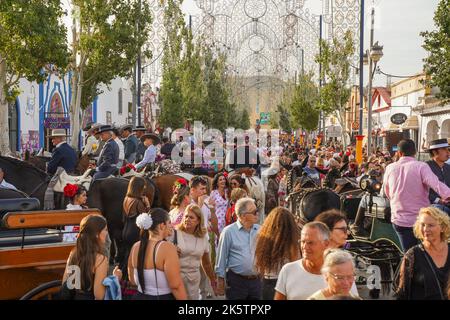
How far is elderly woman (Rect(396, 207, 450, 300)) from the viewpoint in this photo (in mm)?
5625

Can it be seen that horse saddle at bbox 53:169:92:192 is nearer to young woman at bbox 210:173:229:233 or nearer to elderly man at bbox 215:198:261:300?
young woman at bbox 210:173:229:233

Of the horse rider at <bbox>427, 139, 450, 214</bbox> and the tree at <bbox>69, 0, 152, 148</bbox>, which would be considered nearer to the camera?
the horse rider at <bbox>427, 139, 450, 214</bbox>

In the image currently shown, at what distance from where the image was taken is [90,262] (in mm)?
5734

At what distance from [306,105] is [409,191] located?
56.0 m

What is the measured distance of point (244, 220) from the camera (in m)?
7.05

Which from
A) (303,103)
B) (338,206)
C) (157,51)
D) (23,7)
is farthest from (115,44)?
(303,103)

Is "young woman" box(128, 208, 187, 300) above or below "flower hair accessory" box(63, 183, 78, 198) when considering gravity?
below

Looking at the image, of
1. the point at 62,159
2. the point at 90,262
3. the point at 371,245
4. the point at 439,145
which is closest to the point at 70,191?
the point at 62,159

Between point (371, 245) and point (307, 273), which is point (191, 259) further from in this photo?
point (371, 245)

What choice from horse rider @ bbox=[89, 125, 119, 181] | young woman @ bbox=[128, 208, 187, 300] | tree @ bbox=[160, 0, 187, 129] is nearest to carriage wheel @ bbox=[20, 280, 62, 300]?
young woman @ bbox=[128, 208, 187, 300]

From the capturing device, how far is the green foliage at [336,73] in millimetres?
39594

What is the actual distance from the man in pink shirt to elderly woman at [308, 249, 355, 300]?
3.55m

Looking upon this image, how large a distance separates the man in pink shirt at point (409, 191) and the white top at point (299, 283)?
307 cm
